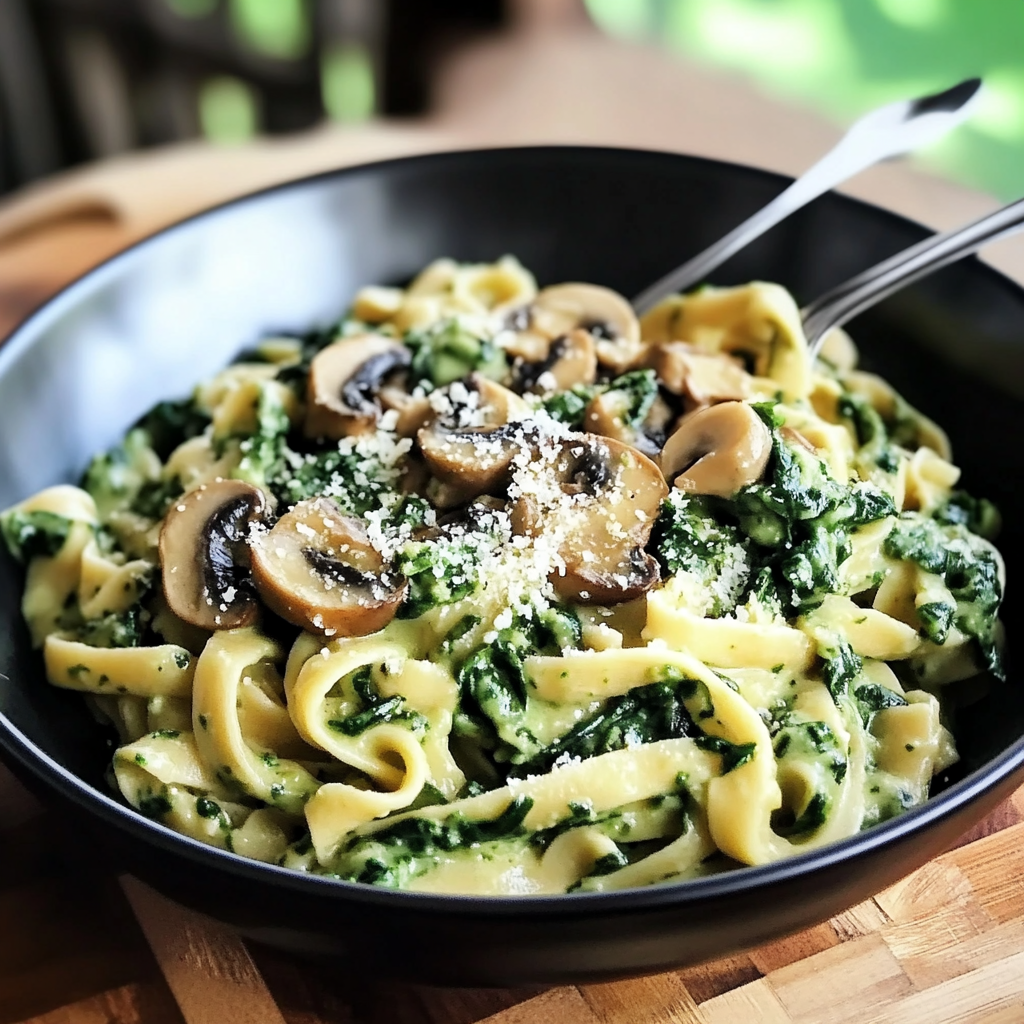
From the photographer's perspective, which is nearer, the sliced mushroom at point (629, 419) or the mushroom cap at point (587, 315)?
the sliced mushroom at point (629, 419)

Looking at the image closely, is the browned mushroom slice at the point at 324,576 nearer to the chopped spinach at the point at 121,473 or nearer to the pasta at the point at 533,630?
the pasta at the point at 533,630

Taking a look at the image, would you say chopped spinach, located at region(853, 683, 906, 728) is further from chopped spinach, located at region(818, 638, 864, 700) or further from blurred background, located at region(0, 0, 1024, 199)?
blurred background, located at region(0, 0, 1024, 199)

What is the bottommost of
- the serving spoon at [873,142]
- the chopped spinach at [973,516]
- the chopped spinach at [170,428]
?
the chopped spinach at [973,516]

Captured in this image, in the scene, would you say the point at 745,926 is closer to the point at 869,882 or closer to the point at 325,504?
the point at 869,882

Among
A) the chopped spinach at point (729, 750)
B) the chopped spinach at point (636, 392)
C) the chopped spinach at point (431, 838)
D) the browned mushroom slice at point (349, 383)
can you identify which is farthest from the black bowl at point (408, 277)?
the chopped spinach at point (636, 392)

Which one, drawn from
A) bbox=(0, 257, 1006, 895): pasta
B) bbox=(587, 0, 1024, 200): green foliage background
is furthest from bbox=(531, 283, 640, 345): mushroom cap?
bbox=(587, 0, 1024, 200): green foliage background

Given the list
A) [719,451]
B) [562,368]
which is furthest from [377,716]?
[562,368]

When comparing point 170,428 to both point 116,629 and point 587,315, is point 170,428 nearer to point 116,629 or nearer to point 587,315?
point 116,629
